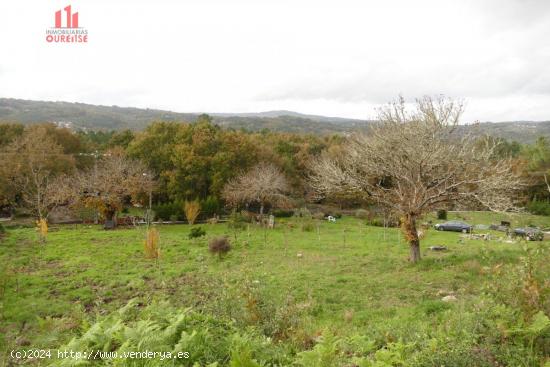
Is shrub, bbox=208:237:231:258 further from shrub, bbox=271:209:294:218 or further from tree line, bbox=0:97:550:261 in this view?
shrub, bbox=271:209:294:218

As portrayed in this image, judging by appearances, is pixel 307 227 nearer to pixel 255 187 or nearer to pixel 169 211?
pixel 255 187

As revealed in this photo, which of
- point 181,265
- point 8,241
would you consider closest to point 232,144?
point 8,241

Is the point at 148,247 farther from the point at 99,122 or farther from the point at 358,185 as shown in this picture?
the point at 99,122

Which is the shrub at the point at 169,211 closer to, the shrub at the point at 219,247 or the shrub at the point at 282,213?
the shrub at the point at 282,213

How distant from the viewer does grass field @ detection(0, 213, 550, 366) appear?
294 inches

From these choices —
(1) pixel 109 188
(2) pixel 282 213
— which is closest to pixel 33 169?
(1) pixel 109 188

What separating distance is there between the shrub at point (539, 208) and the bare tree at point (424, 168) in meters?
33.2

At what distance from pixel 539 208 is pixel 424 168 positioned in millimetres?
35836

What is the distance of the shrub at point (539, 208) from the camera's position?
135 feet

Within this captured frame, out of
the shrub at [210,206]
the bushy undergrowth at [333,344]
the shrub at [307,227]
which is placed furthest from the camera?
the shrub at [210,206]

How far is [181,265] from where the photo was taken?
600 inches

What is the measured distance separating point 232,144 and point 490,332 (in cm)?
3292

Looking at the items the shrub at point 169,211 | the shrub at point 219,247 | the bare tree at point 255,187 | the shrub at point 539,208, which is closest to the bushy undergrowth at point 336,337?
the shrub at point 219,247

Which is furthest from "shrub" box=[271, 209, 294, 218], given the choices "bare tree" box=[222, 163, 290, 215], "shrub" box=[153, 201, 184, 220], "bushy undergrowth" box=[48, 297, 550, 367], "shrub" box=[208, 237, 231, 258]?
"bushy undergrowth" box=[48, 297, 550, 367]
